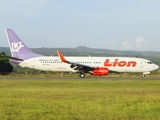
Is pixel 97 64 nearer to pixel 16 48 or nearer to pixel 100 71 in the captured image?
pixel 100 71

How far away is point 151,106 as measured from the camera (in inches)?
702

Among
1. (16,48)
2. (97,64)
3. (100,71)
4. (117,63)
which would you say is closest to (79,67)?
(97,64)

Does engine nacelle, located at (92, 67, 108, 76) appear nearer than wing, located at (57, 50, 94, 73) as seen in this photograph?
Yes

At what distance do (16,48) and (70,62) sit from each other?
32.2 ft

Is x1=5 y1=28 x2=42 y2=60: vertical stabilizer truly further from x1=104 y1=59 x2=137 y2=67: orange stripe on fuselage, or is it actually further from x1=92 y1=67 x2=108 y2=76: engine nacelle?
x1=104 y1=59 x2=137 y2=67: orange stripe on fuselage

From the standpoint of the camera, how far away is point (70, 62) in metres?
58.2

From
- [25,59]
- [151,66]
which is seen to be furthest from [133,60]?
[25,59]

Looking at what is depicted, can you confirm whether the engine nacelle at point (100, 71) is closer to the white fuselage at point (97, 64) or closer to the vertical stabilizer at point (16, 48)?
the white fuselage at point (97, 64)

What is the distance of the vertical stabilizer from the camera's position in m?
60.7

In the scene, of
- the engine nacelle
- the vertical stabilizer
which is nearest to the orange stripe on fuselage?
the engine nacelle

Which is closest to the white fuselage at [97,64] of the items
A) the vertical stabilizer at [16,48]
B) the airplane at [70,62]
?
the airplane at [70,62]

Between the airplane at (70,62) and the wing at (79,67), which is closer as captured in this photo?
the wing at (79,67)

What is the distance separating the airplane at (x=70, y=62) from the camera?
2334 inches

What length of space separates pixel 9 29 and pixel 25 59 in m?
5.84
